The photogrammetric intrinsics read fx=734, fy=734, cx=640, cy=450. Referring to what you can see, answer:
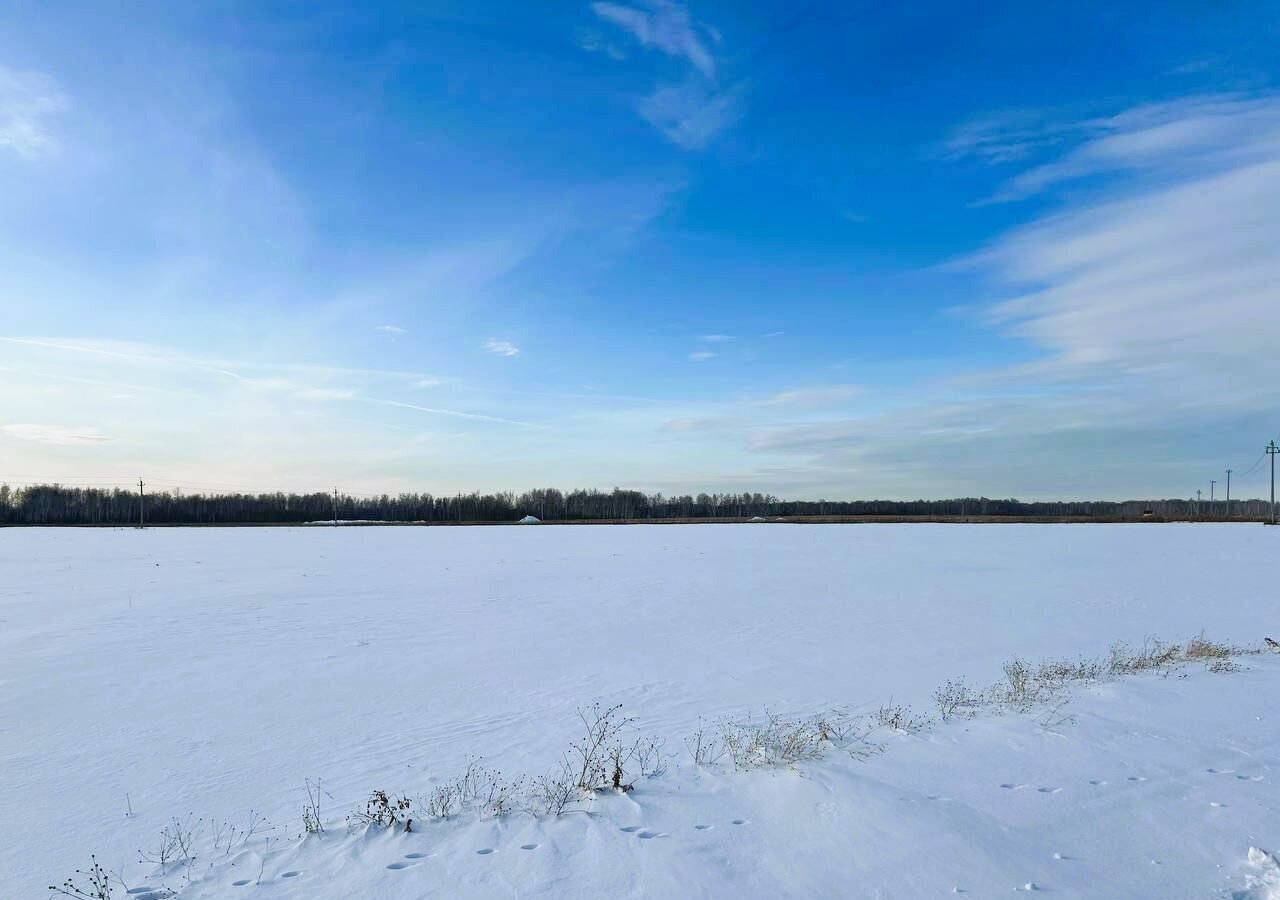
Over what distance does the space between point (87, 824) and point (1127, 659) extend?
529 inches

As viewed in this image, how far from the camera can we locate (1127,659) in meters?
11.5

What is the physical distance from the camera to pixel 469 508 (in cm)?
14500

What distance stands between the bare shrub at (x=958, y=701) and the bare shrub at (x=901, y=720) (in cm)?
30

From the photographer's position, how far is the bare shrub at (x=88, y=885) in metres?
4.60

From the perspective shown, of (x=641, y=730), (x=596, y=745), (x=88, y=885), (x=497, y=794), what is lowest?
(x=641, y=730)

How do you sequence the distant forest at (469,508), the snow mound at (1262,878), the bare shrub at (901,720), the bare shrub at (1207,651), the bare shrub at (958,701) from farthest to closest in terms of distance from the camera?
the distant forest at (469,508) < the bare shrub at (1207,651) < the bare shrub at (958,701) < the bare shrub at (901,720) < the snow mound at (1262,878)

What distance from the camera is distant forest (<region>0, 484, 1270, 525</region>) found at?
427 feet

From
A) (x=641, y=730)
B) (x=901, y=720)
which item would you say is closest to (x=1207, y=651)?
(x=901, y=720)

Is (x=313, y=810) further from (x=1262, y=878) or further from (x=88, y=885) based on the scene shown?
(x=1262, y=878)

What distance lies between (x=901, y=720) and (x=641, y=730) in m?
2.94

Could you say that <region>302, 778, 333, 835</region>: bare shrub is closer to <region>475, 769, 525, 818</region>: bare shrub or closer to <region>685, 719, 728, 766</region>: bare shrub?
<region>475, 769, 525, 818</region>: bare shrub

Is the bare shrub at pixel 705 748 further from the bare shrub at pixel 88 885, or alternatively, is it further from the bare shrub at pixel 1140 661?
the bare shrub at pixel 1140 661

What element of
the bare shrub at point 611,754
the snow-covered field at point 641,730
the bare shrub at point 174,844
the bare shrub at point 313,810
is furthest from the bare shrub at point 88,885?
the bare shrub at point 611,754

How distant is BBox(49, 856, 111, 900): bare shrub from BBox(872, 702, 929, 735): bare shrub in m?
6.71
